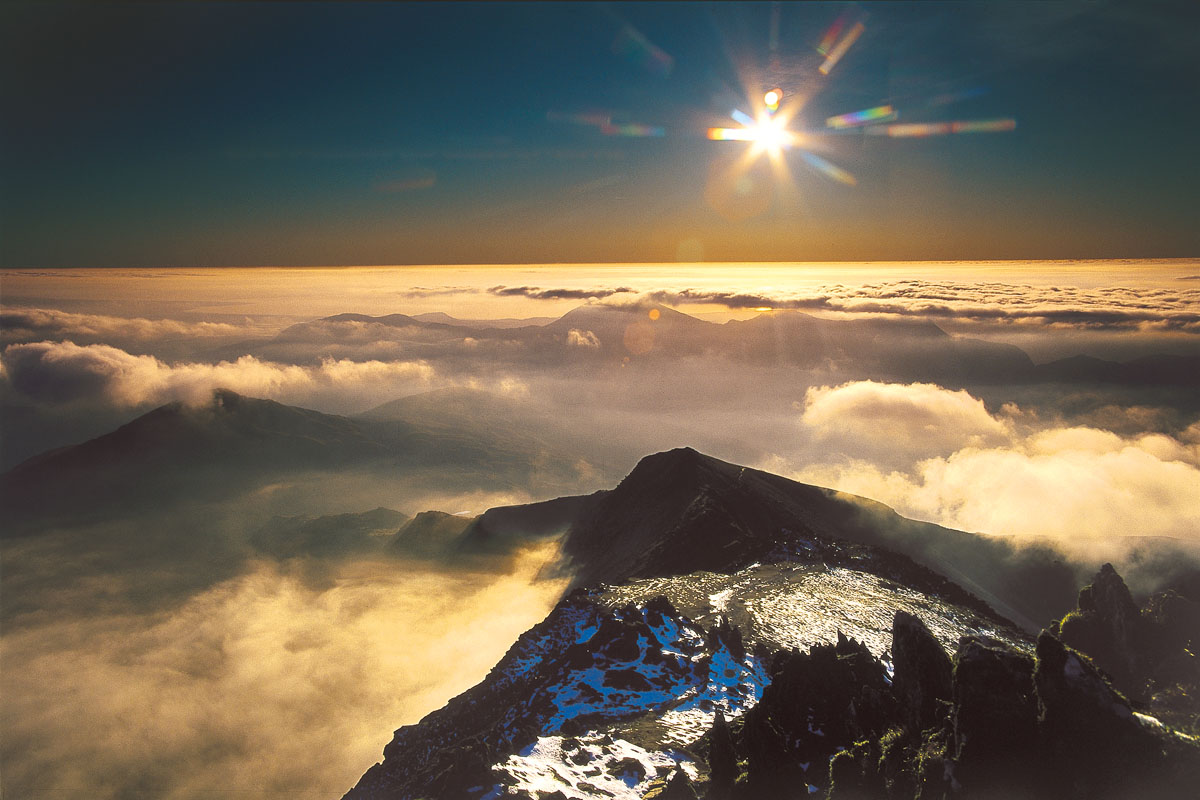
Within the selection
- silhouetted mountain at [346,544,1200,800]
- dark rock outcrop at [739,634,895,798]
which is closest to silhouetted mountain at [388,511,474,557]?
silhouetted mountain at [346,544,1200,800]

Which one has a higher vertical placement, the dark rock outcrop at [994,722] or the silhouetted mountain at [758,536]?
the dark rock outcrop at [994,722]

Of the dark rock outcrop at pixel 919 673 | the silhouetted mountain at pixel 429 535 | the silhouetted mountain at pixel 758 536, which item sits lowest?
the silhouetted mountain at pixel 429 535

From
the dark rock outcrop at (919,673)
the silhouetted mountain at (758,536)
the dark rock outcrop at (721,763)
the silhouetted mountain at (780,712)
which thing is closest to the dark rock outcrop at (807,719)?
the silhouetted mountain at (780,712)

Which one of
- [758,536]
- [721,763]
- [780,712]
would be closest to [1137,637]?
[758,536]

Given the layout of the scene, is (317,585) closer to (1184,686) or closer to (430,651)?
(430,651)

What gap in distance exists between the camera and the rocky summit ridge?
27.0 m

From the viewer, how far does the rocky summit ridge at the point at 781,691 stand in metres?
27.0

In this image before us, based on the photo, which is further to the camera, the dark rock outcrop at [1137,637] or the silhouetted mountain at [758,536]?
the silhouetted mountain at [758,536]

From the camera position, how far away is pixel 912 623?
3388 cm

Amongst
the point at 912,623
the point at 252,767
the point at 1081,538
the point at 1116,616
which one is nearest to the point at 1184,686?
the point at 1116,616

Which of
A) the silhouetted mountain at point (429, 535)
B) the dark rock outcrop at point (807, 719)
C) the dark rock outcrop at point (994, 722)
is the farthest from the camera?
the silhouetted mountain at point (429, 535)

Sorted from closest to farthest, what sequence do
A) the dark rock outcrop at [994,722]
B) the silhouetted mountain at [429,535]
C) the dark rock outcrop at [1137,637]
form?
the dark rock outcrop at [994,722] < the dark rock outcrop at [1137,637] < the silhouetted mountain at [429,535]

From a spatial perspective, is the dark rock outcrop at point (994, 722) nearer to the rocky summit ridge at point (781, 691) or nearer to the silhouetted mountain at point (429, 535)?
the rocky summit ridge at point (781, 691)

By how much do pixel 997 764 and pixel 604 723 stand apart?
3384 centimetres
